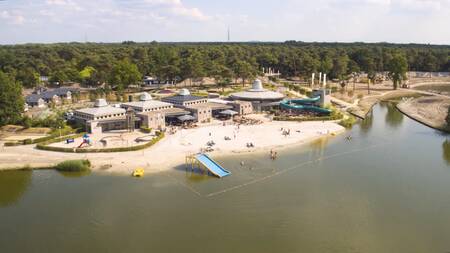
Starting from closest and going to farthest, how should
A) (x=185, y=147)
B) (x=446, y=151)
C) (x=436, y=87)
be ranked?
1. (x=185, y=147)
2. (x=446, y=151)
3. (x=436, y=87)

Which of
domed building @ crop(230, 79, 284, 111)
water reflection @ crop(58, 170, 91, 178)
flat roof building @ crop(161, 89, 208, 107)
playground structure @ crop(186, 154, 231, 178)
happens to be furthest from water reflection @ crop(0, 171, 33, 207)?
domed building @ crop(230, 79, 284, 111)

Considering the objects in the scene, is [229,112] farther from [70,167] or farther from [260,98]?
[70,167]

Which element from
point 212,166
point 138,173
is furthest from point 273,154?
point 138,173

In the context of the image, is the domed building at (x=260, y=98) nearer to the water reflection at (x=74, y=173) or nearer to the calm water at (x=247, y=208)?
the calm water at (x=247, y=208)

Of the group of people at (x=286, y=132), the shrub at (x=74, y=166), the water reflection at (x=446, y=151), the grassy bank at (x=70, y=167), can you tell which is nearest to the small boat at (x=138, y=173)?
the grassy bank at (x=70, y=167)

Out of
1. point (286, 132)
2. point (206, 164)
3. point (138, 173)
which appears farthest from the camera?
point (286, 132)

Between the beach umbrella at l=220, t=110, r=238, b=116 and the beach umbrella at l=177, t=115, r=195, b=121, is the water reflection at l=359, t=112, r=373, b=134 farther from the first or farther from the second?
the beach umbrella at l=177, t=115, r=195, b=121
